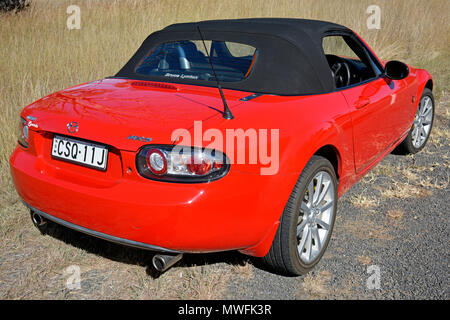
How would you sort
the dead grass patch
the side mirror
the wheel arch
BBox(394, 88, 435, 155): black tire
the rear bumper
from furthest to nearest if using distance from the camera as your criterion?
BBox(394, 88, 435, 155): black tire, the dead grass patch, the side mirror, the wheel arch, the rear bumper

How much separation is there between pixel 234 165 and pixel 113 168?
0.61 metres

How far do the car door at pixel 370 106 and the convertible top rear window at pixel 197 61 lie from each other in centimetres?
72

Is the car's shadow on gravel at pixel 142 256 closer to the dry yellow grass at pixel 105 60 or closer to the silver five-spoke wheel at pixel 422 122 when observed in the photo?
the dry yellow grass at pixel 105 60

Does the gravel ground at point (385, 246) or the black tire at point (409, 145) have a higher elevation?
the black tire at point (409, 145)

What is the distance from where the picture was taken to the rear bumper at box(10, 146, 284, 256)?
2182mm

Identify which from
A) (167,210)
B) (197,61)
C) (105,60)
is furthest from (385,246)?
(105,60)

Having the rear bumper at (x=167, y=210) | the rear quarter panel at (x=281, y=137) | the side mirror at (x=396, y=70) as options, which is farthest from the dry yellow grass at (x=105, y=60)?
the side mirror at (x=396, y=70)

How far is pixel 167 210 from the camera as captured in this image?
2.16 meters

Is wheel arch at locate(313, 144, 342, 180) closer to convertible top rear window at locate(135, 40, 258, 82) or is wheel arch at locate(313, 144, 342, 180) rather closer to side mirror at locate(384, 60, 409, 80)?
convertible top rear window at locate(135, 40, 258, 82)

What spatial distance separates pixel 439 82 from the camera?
28.2 feet

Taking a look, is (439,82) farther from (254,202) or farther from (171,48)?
(254,202)

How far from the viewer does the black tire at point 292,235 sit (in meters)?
2.53

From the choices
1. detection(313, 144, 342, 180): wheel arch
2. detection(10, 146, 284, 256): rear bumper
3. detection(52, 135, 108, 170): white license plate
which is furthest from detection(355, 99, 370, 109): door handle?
detection(52, 135, 108, 170): white license plate
